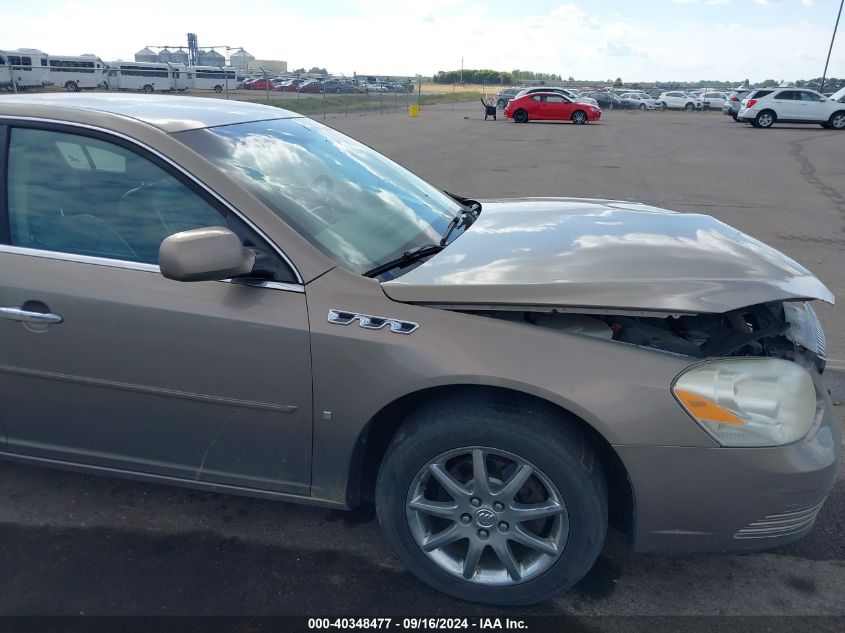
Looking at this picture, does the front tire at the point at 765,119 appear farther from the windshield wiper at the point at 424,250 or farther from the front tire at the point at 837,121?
the windshield wiper at the point at 424,250

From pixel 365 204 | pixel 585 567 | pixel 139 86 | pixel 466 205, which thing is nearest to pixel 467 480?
pixel 585 567

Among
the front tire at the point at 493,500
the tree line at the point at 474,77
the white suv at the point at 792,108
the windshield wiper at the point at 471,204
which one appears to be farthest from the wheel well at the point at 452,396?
the tree line at the point at 474,77

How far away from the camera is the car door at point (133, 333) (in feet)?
7.79

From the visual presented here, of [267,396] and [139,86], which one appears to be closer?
[267,396]

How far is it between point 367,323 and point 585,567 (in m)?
1.13

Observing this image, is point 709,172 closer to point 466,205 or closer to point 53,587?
point 466,205

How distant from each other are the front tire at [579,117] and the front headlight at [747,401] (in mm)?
29994

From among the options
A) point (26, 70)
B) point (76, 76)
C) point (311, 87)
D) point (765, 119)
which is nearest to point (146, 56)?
point (311, 87)

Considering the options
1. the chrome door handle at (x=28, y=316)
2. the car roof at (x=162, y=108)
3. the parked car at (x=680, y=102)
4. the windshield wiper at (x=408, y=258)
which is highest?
the parked car at (x=680, y=102)

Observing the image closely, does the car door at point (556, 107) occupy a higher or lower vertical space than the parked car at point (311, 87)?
lower

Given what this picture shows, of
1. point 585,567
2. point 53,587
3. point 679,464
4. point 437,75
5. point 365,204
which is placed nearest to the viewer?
point 679,464


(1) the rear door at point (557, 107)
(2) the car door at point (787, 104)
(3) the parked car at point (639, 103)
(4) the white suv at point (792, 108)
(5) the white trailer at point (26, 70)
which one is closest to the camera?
(4) the white suv at point (792, 108)

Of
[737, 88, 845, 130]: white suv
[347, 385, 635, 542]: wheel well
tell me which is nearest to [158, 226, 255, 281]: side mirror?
[347, 385, 635, 542]: wheel well

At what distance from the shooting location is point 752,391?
7.14ft
